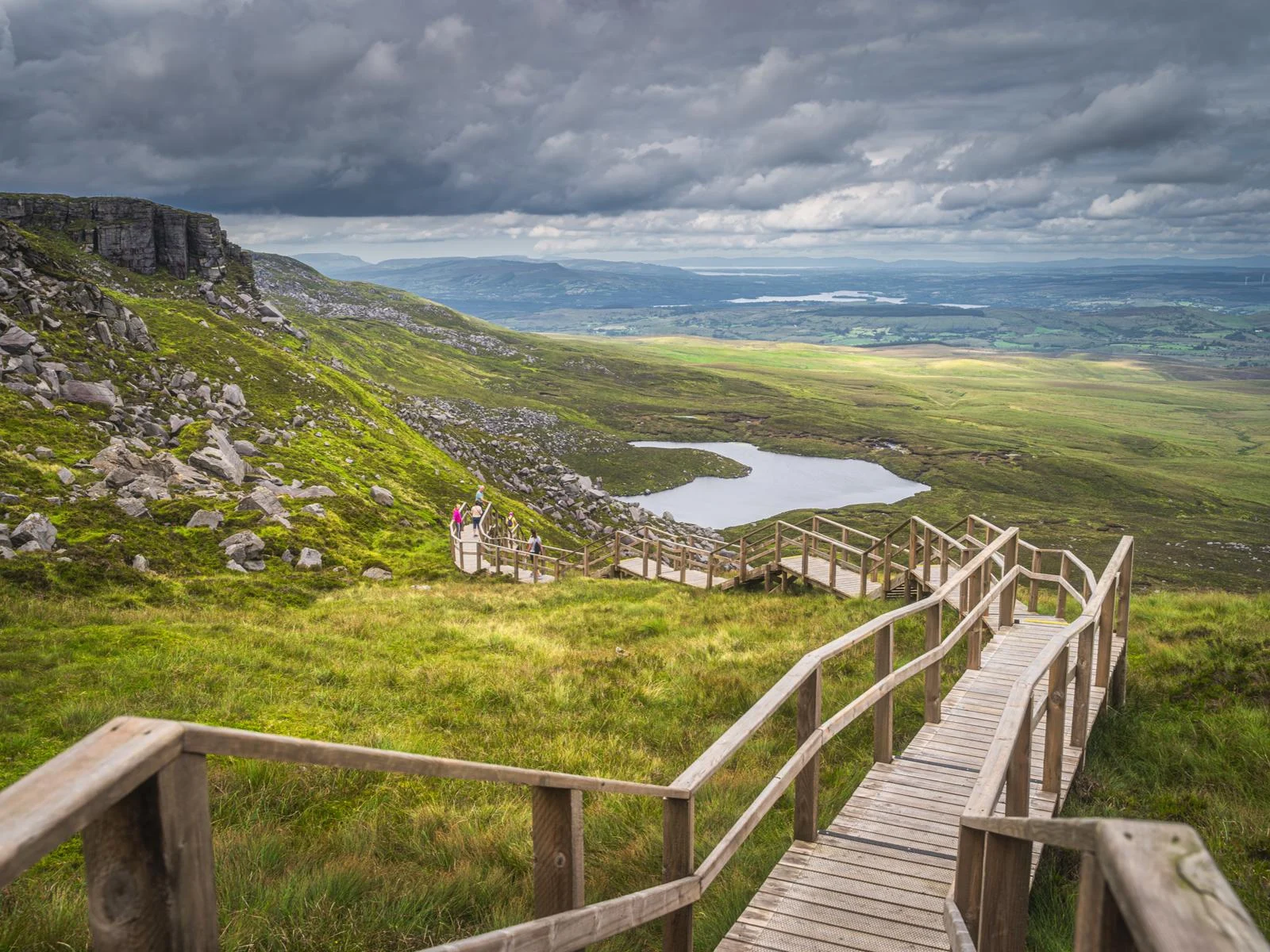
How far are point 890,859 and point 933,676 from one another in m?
2.73

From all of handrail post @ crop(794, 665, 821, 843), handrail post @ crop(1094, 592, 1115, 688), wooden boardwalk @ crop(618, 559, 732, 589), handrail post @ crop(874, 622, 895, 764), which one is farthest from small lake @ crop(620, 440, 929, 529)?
handrail post @ crop(794, 665, 821, 843)

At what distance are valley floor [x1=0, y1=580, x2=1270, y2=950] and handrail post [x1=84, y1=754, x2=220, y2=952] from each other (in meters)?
1.86

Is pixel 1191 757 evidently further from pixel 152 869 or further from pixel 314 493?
pixel 314 493

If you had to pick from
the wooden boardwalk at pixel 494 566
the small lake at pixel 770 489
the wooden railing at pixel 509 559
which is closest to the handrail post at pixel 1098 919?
the wooden boardwalk at pixel 494 566

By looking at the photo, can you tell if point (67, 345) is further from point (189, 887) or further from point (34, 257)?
point (189, 887)

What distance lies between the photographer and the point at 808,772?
629cm

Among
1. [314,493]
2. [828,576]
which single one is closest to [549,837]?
[828,576]

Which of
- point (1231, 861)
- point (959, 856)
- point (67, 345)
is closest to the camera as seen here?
point (959, 856)

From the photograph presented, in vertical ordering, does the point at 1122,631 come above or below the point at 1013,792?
below

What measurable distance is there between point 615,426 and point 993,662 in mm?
149778

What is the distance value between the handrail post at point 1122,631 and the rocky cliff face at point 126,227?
64.1 meters

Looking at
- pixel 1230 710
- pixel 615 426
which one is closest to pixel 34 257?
pixel 1230 710

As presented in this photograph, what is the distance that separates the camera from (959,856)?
3967mm

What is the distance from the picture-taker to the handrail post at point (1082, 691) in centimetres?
789
